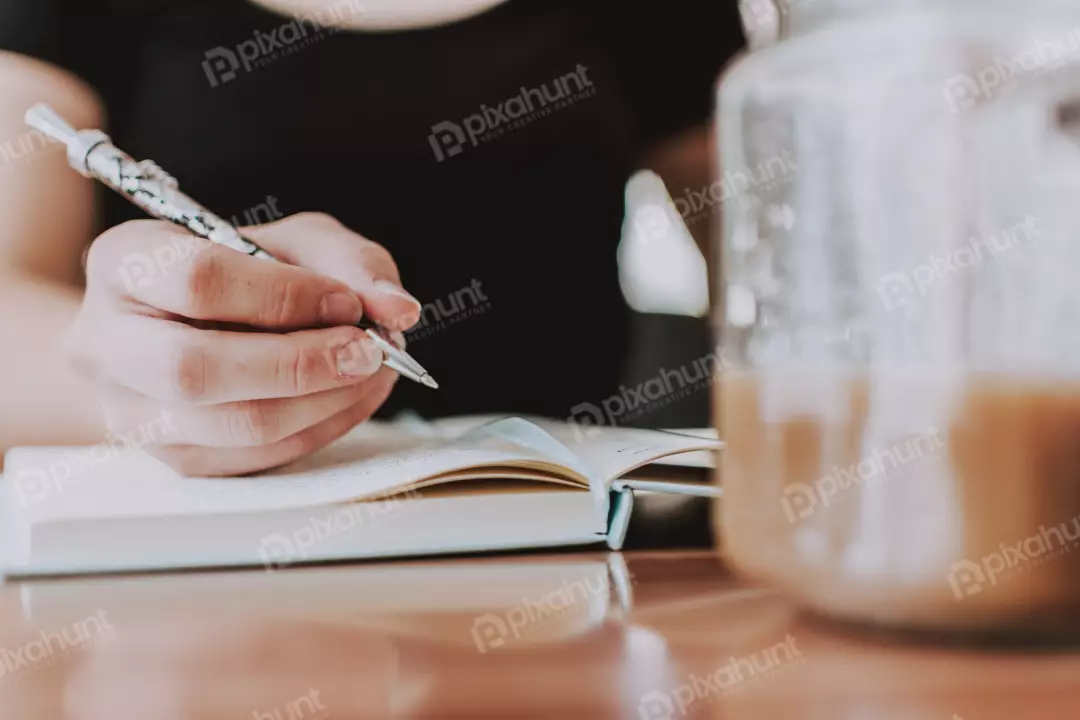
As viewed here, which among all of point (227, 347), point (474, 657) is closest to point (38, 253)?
point (227, 347)

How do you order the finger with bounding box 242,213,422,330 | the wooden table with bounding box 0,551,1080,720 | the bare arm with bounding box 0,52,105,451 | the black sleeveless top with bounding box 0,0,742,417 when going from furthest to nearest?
1. the black sleeveless top with bounding box 0,0,742,417
2. the bare arm with bounding box 0,52,105,451
3. the finger with bounding box 242,213,422,330
4. the wooden table with bounding box 0,551,1080,720

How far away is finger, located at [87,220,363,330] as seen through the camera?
0.43 meters

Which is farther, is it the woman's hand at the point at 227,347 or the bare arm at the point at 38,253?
the bare arm at the point at 38,253

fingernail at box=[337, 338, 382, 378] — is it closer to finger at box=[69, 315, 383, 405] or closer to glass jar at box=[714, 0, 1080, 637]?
finger at box=[69, 315, 383, 405]

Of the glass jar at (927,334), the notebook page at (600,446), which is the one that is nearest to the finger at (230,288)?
the notebook page at (600,446)

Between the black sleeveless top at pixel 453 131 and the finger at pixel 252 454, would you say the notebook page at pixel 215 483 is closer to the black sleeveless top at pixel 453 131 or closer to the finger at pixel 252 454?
the finger at pixel 252 454

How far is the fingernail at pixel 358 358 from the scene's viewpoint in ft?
1.49

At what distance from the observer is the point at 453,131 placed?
0.81 metres

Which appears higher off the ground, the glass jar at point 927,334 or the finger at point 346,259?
the finger at point 346,259

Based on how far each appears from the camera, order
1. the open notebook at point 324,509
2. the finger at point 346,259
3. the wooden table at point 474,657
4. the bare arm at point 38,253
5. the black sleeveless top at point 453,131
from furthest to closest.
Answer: the black sleeveless top at point 453,131
the bare arm at point 38,253
the finger at point 346,259
the open notebook at point 324,509
the wooden table at point 474,657

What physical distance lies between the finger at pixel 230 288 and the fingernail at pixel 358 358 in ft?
0.05

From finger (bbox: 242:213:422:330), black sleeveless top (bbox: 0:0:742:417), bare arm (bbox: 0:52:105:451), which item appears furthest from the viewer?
black sleeveless top (bbox: 0:0:742:417)

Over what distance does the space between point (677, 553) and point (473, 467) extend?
11cm

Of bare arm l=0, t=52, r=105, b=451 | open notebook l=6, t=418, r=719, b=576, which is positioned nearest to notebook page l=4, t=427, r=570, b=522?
open notebook l=6, t=418, r=719, b=576
